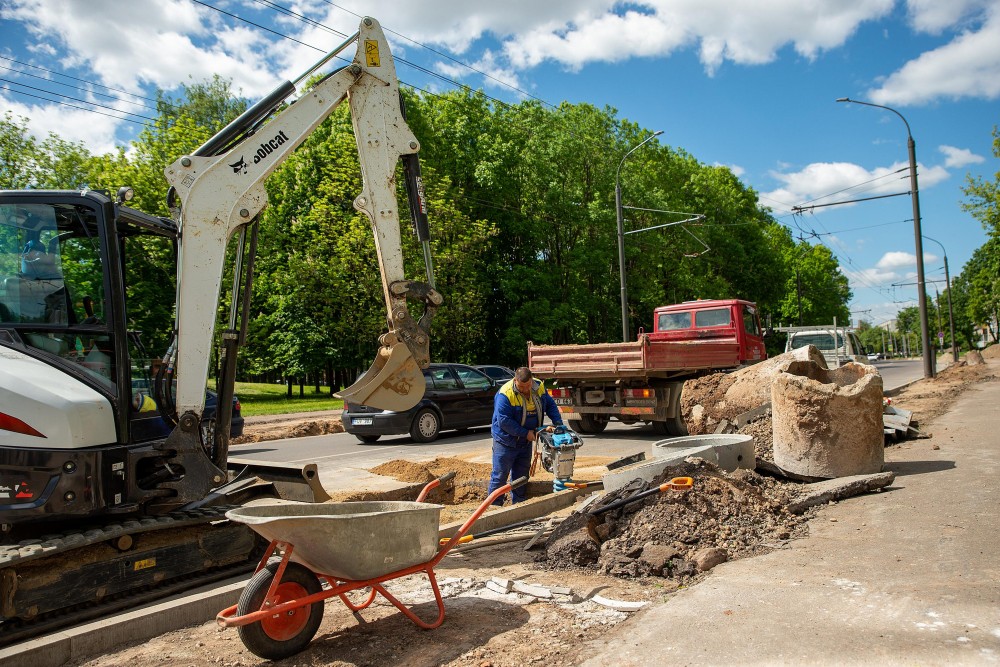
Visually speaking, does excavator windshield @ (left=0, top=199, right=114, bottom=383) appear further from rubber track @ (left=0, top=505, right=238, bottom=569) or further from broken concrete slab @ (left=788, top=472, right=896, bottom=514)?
broken concrete slab @ (left=788, top=472, right=896, bottom=514)

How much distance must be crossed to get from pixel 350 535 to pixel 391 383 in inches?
69.6

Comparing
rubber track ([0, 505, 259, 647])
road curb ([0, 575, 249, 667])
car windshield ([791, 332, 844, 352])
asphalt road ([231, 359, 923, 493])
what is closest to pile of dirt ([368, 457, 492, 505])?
asphalt road ([231, 359, 923, 493])

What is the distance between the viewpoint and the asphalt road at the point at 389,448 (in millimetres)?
12125

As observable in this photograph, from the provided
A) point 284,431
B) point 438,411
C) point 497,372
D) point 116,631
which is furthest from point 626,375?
point 116,631

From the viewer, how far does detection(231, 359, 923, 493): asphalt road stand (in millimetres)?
12125

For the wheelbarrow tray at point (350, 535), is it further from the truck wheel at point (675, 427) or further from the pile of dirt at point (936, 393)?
the pile of dirt at point (936, 393)

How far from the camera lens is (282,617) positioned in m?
3.95

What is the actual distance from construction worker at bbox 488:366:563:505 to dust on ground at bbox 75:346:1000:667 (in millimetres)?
1596

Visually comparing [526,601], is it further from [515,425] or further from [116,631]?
[515,425]

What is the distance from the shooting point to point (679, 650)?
3732 millimetres

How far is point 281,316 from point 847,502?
25.7 m

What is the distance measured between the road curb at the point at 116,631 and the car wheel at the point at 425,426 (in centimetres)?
991

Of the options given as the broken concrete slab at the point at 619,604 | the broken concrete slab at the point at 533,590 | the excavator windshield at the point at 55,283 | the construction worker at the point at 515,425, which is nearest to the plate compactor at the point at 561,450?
the construction worker at the point at 515,425

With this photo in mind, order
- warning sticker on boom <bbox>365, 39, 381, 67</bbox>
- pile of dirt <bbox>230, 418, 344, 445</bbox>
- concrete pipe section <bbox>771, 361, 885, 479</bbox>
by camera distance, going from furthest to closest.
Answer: pile of dirt <bbox>230, 418, 344, 445</bbox> → concrete pipe section <bbox>771, 361, 885, 479</bbox> → warning sticker on boom <bbox>365, 39, 381, 67</bbox>
